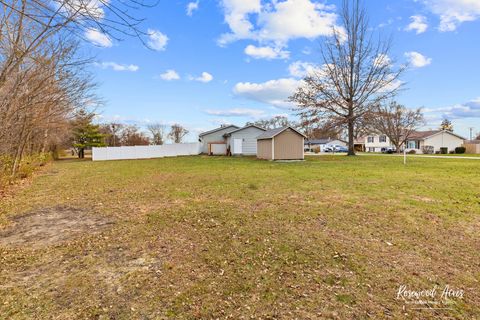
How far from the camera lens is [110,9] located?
2305 mm

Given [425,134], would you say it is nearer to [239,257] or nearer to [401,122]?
[401,122]

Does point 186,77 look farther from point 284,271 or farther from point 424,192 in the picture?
point 284,271

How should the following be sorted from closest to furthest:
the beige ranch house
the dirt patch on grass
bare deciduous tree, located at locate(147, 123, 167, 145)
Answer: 1. the dirt patch on grass
2. the beige ranch house
3. bare deciduous tree, located at locate(147, 123, 167, 145)

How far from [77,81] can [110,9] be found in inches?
321

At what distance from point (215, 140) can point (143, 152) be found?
8085 millimetres

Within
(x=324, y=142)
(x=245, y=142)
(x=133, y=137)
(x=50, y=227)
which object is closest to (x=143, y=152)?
(x=245, y=142)

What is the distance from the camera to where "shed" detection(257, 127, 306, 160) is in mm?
17891

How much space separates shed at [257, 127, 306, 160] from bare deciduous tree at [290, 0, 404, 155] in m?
5.19

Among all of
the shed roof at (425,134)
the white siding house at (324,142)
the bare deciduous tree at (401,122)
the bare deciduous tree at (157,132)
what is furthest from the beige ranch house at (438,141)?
the bare deciduous tree at (157,132)

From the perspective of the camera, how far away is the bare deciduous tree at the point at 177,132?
4628 cm

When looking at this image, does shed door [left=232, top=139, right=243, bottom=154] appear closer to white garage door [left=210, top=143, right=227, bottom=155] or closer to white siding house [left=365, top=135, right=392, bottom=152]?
white garage door [left=210, top=143, right=227, bottom=155]

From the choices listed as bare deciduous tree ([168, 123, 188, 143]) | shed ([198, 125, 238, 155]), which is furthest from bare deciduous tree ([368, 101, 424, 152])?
bare deciduous tree ([168, 123, 188, 143])

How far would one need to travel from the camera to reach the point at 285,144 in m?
18.1

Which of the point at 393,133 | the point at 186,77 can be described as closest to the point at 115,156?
the point at 186,77
